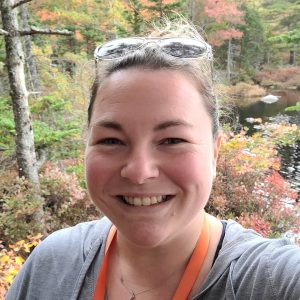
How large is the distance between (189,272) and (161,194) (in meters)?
0.23

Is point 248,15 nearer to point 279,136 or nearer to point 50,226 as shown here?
point 279,136

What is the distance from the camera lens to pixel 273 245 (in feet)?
3.33

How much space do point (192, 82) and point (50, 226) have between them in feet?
17.3

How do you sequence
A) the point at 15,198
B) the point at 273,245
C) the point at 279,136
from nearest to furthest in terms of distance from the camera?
the point at 273,245, the point at 15,198, the point at 279,136

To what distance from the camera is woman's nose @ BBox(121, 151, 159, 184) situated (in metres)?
1.01

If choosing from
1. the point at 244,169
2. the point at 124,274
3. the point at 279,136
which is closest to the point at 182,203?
the point at 124,274

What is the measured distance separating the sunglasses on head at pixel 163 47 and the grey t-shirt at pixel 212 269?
0.56 m

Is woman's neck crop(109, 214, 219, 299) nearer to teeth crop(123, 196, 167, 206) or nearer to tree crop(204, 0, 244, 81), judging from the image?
teeth crop(123, 196, 167, 206)

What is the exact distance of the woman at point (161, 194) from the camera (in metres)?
1.00

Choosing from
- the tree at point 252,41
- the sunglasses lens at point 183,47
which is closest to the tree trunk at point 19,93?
the sunglasses lens at point 183,47

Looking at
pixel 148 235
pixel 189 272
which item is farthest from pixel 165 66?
pixel 189 272

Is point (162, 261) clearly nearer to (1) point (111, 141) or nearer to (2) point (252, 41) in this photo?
(1) point (111, 141)

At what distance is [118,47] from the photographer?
1.20 m

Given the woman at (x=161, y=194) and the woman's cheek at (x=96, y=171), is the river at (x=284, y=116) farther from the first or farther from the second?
the woman's cheek at (x=96, y=171)
